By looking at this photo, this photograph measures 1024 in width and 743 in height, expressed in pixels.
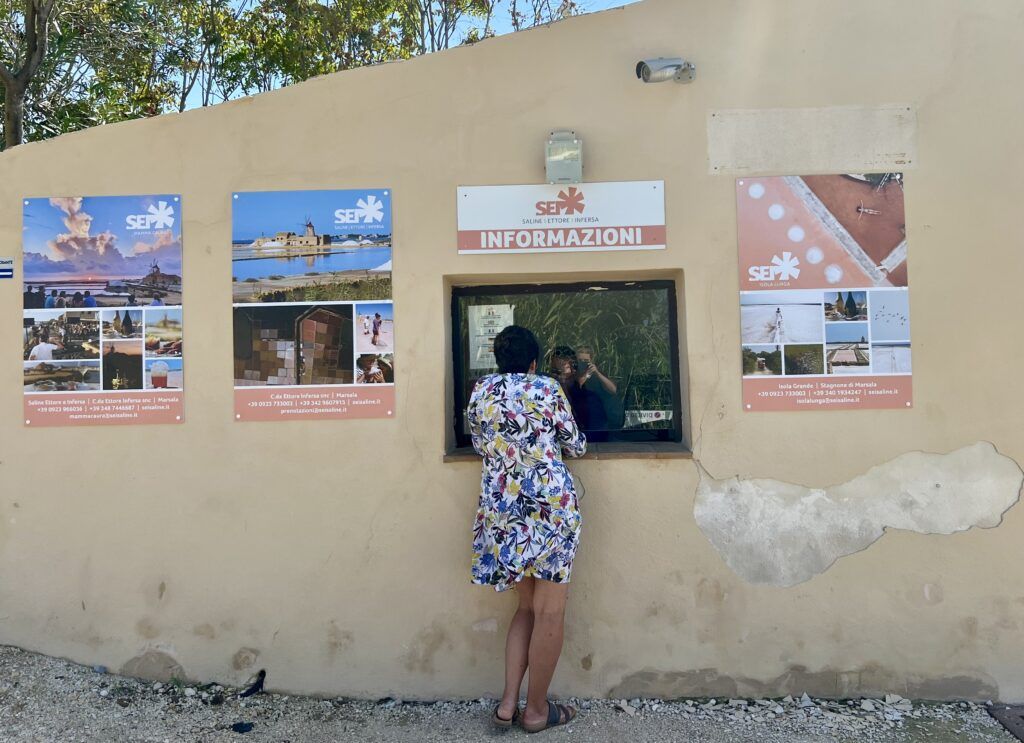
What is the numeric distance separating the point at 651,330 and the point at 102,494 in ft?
9.44

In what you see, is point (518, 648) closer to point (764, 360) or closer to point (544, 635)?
point (544, 635)

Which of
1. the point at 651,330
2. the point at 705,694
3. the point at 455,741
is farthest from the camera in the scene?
the point at 651,330

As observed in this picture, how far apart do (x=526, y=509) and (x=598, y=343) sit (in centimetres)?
112

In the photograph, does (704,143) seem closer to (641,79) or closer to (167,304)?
(641,79)

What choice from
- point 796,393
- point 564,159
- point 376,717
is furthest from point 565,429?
point 376,717

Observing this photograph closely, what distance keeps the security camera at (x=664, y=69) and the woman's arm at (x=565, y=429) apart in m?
1.58

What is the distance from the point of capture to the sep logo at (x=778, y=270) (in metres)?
3.35

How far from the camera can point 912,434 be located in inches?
131

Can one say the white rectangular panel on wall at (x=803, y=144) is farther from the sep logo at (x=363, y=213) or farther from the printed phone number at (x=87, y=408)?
the printed phone number at (x=87, y=408)

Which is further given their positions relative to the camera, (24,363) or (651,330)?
(651,330)

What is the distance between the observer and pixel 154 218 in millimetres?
3406

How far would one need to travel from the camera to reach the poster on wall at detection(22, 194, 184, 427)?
3379 millimetres

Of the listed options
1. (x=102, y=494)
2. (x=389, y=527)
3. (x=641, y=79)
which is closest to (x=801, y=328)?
(x=641, y=79)

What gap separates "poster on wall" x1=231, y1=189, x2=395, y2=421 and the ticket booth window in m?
0.47
